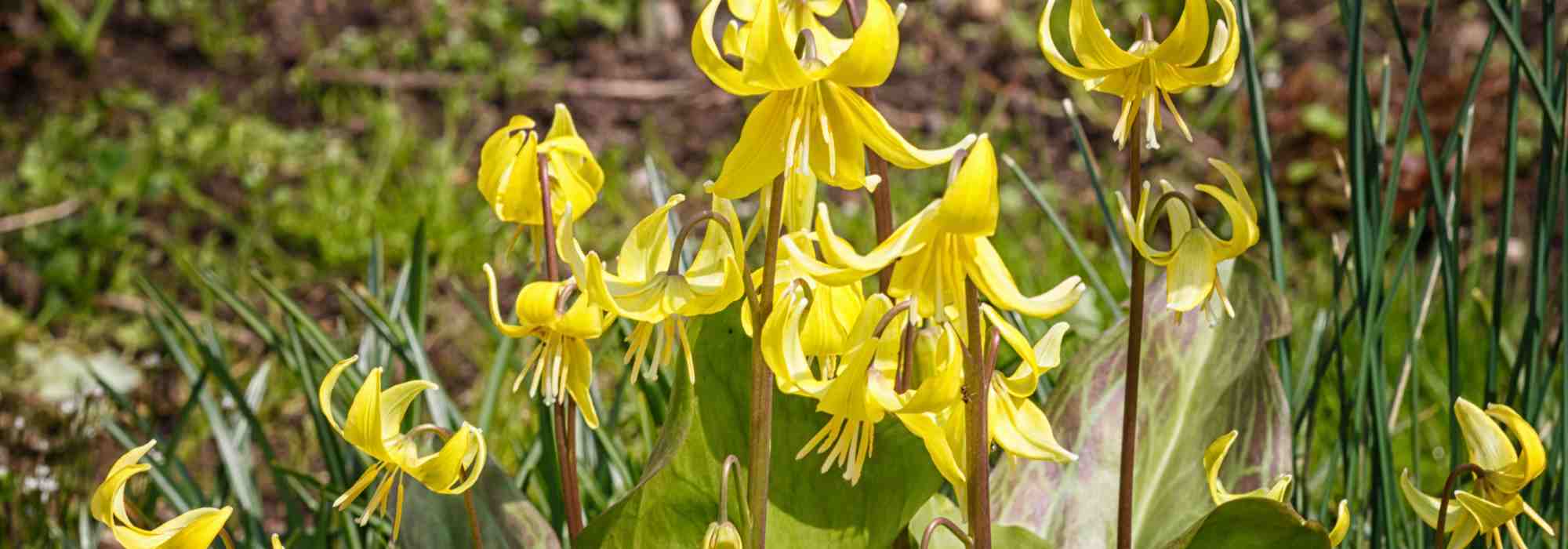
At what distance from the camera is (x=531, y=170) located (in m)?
1.44

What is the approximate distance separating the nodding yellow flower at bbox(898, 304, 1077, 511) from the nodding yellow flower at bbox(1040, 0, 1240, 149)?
0.17 meters

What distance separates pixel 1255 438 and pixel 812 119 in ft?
2.50

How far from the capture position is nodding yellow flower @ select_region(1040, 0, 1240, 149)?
119 cm

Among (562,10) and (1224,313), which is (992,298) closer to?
(1224,313)

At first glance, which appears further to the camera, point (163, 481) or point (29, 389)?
point (29, 389)

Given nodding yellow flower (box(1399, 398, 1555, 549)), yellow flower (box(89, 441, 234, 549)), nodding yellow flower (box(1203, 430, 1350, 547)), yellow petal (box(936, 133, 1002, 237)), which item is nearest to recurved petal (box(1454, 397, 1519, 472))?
nodding yellow flower (box(1399, 398, 1555, 549))

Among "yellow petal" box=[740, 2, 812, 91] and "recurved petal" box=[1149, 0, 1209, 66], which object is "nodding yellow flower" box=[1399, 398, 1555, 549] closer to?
"recurved petal" box=[1149, 0, 1209, 66]

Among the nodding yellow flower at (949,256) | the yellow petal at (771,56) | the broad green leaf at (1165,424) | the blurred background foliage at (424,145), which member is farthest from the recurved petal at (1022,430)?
the blurred background foliage at (424,145)

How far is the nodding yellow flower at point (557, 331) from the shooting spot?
130 centimetres

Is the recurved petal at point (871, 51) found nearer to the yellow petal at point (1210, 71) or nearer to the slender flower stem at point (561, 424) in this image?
the yellow petal at point (1210, 71)

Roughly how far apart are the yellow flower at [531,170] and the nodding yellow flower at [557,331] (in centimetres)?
12

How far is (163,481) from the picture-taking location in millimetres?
1942

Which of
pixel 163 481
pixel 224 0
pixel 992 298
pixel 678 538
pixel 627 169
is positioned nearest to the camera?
pixel 992 298

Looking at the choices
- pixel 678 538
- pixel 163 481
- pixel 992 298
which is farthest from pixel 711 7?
pixel 163 481
